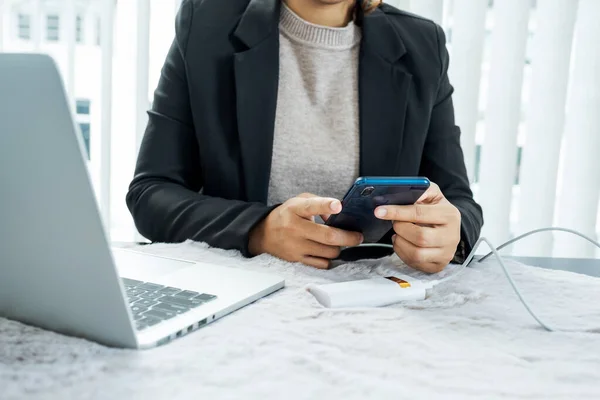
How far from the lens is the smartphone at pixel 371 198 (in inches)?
24.4

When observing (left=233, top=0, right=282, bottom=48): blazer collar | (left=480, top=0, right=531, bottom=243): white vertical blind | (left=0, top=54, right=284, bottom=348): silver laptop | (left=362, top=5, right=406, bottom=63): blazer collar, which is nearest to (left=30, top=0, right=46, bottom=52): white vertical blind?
(left=233, top=0, right=282, bottom=48): blazer collar

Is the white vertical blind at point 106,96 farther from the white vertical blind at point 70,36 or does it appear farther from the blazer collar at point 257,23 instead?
the blazer collar at point 257,23

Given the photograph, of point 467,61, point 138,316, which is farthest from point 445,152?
point 138,316

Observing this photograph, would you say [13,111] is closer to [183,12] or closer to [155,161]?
[155,161]

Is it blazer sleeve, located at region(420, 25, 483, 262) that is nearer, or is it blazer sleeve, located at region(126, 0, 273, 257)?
blazer sleeve, located at region(126, 0, 273, 257)

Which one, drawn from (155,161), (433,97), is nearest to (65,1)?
(155,161)

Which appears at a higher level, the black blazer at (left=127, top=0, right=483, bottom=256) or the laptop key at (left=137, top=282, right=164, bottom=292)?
the black blazer at (left=127, top=0, right=483, bottom=256)

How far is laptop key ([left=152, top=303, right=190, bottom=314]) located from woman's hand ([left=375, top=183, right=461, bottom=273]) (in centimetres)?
30

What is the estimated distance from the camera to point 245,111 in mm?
1023

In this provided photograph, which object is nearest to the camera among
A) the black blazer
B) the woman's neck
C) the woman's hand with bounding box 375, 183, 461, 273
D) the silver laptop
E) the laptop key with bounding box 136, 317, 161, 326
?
the silver laptop

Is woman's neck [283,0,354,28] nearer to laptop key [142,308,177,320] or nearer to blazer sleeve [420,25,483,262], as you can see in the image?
blazer sleeve [420,25,483,262]

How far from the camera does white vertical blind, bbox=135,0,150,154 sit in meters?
1.65

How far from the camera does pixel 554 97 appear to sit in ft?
5.53

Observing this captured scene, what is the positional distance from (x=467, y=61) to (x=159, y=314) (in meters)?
1.41
